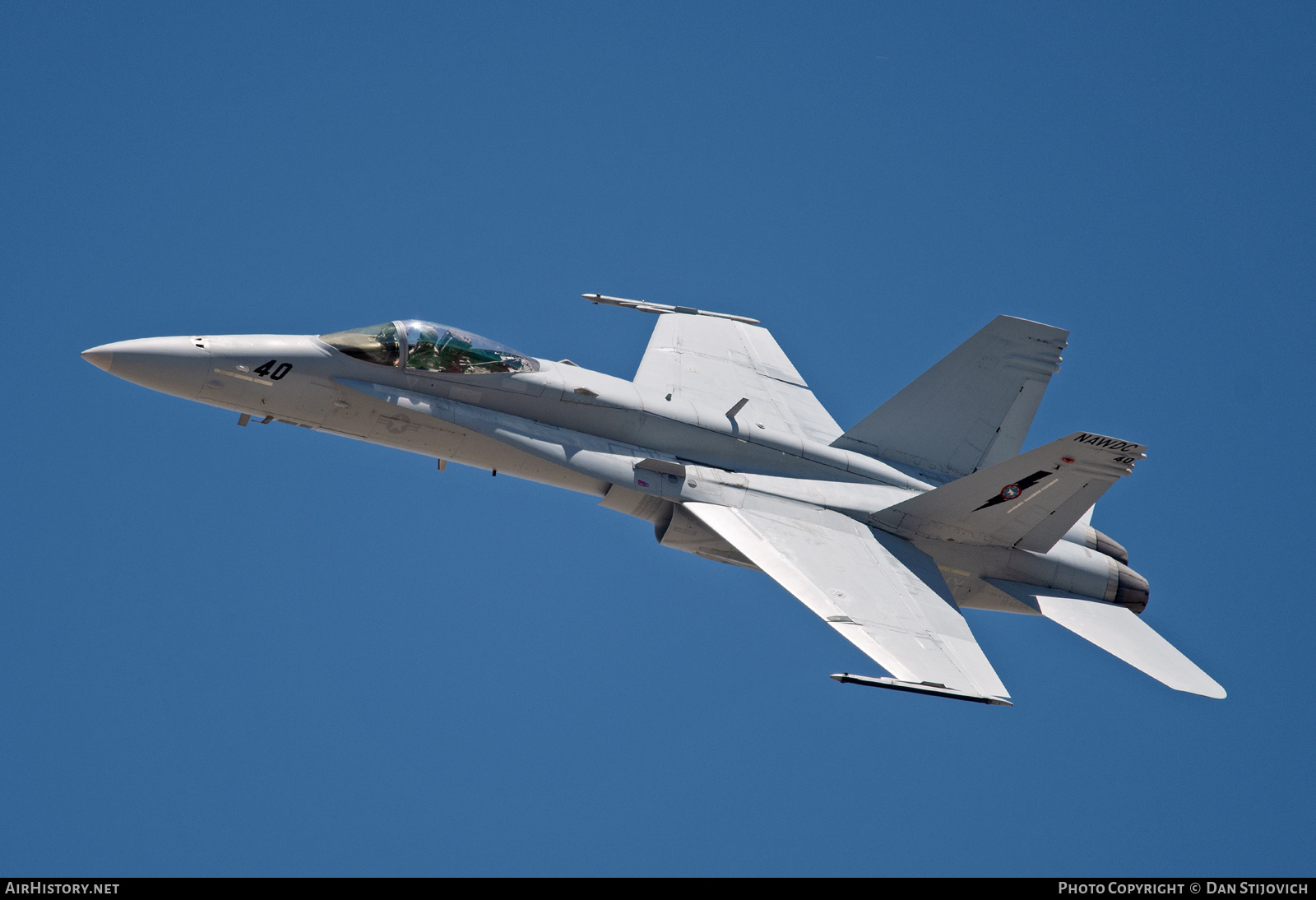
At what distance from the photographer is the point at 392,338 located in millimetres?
17688

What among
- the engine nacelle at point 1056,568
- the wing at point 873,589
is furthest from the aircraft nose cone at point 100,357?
the engine nacelle at point 1056,568

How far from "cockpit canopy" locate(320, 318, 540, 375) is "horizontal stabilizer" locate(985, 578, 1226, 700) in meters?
8.52

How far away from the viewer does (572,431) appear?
61.3 ft

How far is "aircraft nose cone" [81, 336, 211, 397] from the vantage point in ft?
54.4

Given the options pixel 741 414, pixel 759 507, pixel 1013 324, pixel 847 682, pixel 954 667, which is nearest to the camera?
pixel 847 682

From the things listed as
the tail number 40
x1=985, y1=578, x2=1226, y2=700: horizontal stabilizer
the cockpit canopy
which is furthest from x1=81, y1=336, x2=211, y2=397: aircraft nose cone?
x1=985, y1=578, x2=1226, y2=700: horizontal stabilizer

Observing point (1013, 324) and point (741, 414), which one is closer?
point (741, 414)

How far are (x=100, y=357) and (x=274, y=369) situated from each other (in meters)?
2.19

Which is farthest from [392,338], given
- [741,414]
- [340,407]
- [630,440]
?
[741,414]

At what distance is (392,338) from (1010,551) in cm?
1008

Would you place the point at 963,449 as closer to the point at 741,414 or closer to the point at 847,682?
the point at 741,414

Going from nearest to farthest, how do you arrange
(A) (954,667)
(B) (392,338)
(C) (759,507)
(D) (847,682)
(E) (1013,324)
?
(D) (847,682)
(A) (954,667)
(B) (392,338)
(C) (759,507)
(E) (1013,324)

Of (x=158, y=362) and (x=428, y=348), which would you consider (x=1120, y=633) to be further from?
(x=158, y=362)

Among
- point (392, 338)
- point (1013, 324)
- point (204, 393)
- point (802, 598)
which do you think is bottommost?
point (802, 598)
